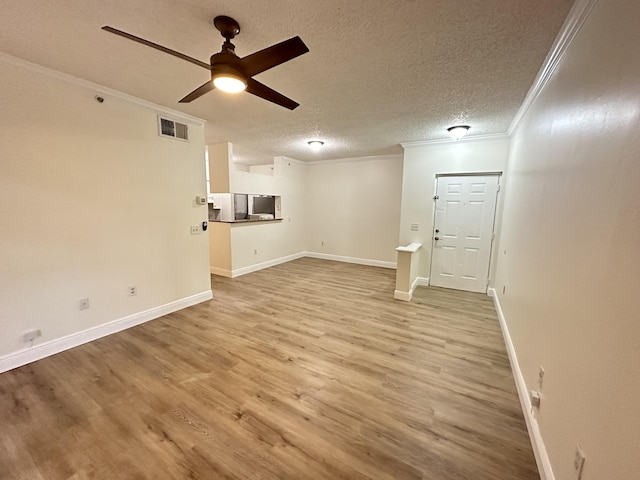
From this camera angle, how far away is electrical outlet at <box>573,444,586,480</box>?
1.05 meters

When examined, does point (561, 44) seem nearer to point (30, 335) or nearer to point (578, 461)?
point (578, 461)

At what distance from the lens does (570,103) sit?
60.5 inches

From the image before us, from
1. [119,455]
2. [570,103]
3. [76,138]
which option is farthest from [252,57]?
[119,455]

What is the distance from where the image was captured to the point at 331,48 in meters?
1.90

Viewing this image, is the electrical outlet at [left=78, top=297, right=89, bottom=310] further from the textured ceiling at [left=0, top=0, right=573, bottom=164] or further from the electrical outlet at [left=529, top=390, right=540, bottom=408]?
the electrical outlet at [left=529, top=390, right=540, bottom=408]

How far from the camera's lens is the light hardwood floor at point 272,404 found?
1.49m

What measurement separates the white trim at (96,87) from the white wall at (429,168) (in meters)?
3.57

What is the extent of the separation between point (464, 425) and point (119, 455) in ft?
7.21

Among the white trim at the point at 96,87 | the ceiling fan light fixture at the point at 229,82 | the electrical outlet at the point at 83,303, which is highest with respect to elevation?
the white trim at the point at 96,87

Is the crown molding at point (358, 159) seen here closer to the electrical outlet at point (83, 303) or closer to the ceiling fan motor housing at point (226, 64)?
the ceiling fan motor housing at point (226, 64)

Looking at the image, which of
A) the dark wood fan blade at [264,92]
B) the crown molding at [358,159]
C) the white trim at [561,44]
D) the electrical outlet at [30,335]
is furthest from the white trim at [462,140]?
the electrical outlet at [30,335]

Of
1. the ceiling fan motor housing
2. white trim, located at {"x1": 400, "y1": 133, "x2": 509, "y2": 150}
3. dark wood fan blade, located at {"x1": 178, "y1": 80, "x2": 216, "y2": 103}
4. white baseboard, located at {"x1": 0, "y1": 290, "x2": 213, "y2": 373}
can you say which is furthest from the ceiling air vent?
white trim, located at {"x1": 400, "y1": 133, "x2": 509, "y2": 150}

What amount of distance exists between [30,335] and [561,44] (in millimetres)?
4850

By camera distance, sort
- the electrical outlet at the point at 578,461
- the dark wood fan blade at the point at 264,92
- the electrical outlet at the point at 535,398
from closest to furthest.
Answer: the electrical outlet at the point at 578,461 < the electrical outlet at the point at 535,398 < the dark wood fan blade at the point at 264,92
